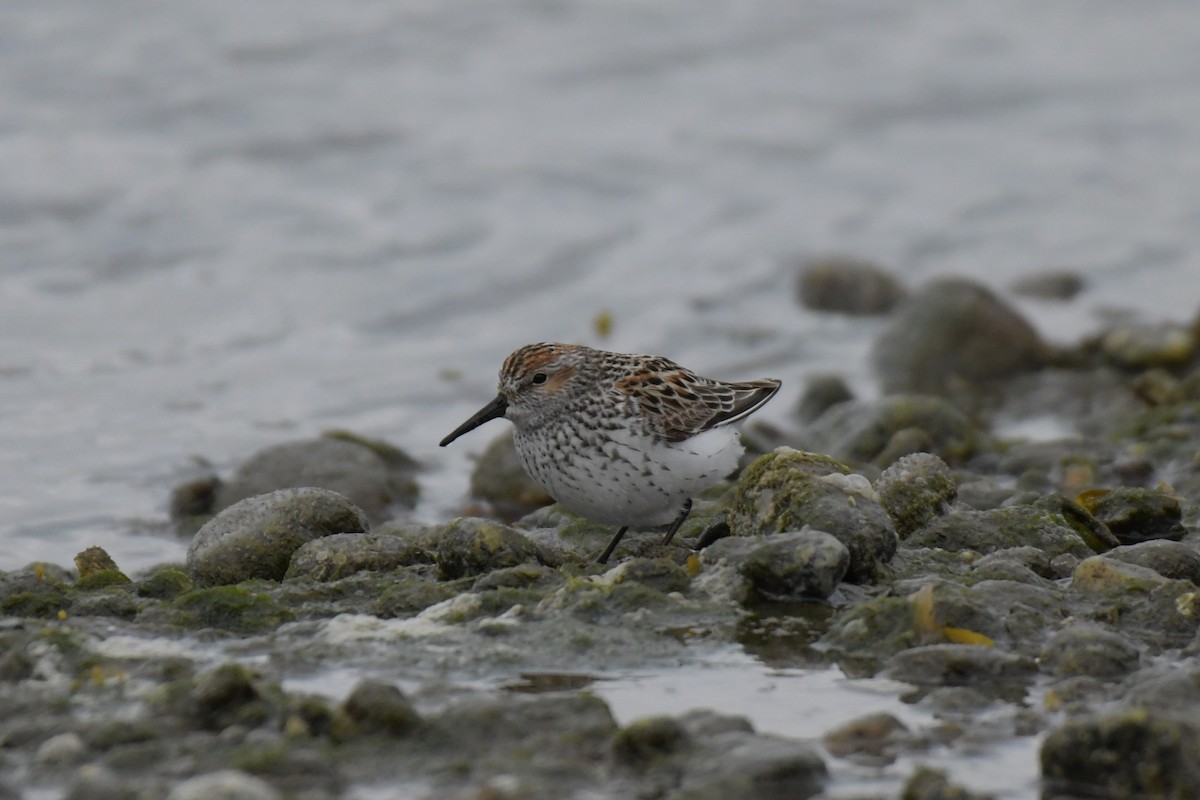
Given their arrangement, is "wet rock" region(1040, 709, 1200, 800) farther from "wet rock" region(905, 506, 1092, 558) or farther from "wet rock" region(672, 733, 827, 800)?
"wet rock" region(905, 506, 1092, 558)

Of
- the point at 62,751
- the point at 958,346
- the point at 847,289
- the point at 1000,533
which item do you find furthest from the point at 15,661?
the point at 847,289

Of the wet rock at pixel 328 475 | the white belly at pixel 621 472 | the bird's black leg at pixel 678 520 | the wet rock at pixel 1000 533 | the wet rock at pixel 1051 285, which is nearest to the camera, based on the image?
the wet rock at pixel 1000 533

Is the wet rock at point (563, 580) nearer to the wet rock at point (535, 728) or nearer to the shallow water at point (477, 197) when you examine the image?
the wet rock at point (535, 728)

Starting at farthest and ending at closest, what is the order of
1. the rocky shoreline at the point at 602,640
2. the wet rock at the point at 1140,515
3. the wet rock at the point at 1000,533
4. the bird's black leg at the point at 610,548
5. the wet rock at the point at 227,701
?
the wet rock at the point at 1140,515, the bird's black leg at the point at 610,548, the wet rock at the point at 1000,533, the wet rock at the point at 227,701, the rocky shoreline at the point at 602,640

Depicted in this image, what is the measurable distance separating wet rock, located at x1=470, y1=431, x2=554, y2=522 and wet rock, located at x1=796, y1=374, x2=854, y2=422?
117 inches

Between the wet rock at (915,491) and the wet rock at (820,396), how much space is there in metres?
5.37

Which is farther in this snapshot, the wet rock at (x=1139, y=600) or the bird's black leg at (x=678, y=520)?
the bird's black leg at (x=678, y=520)

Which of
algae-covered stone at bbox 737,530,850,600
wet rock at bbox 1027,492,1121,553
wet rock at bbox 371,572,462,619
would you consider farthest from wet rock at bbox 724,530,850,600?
wet rock at bbox 1027,492,1121,553

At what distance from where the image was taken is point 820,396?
13242 mm

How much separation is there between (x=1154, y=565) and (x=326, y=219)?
35.9ft

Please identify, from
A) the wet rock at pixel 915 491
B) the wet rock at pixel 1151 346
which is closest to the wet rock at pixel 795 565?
the wet rock at pixel 915 491

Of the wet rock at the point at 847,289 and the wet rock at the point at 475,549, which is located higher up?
the wet rock at the point at 475,549

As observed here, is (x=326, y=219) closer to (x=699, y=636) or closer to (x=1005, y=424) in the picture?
(x=1005, y=424)

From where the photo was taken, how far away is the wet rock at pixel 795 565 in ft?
20.8
